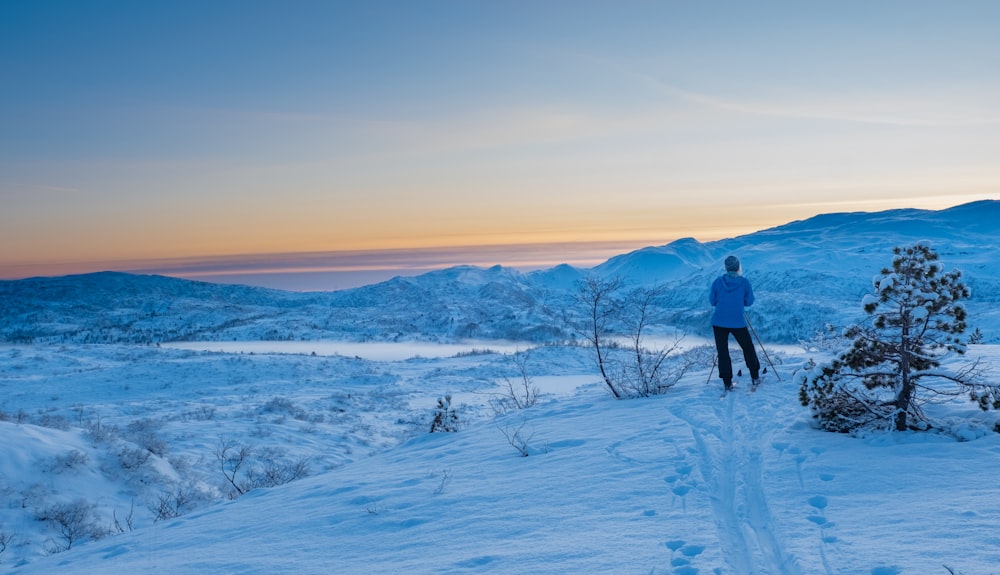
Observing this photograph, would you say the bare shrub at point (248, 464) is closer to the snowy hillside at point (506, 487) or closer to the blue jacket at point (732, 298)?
the snowy hillside at point (506, 487)

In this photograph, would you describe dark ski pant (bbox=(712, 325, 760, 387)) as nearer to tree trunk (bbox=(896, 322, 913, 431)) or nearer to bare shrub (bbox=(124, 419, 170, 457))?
tree trunk (bbox=(896, 322, 913, 431))

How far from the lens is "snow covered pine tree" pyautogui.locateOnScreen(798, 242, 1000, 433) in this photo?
5.05 meters

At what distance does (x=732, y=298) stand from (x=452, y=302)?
90957mm

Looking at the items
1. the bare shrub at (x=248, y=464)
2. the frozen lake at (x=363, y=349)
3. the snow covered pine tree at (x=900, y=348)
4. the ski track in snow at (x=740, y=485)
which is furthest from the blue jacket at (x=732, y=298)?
the frozen lake at (x=363, y=349)

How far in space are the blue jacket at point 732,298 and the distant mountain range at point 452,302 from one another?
23198mm

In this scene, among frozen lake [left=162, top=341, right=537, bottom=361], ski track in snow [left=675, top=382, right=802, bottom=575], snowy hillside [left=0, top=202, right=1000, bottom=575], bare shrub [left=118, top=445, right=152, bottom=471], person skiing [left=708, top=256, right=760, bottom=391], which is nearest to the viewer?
ski track in snow [left=675, top=382, right=802, bottom=575]

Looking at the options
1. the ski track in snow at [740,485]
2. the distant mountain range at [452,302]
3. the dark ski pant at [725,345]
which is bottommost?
the distant mountain range at [452,302]

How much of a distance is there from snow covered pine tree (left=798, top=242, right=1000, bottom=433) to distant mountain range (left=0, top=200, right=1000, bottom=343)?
26024 mm

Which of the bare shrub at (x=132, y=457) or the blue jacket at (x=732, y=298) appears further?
the bare shrub at (x=132, y=457)

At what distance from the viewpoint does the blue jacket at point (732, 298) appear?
852 cm

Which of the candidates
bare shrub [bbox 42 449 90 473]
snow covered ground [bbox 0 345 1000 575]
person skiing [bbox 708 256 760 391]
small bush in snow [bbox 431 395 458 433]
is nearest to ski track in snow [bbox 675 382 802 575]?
snow covered ground [bbox 0 345 1000 575]

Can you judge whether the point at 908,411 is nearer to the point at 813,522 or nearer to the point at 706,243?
the point at 813,522

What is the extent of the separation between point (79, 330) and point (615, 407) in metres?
78.8

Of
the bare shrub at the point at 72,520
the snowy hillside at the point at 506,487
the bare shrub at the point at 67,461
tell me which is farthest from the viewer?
the bare shrub at the point at 67,461
